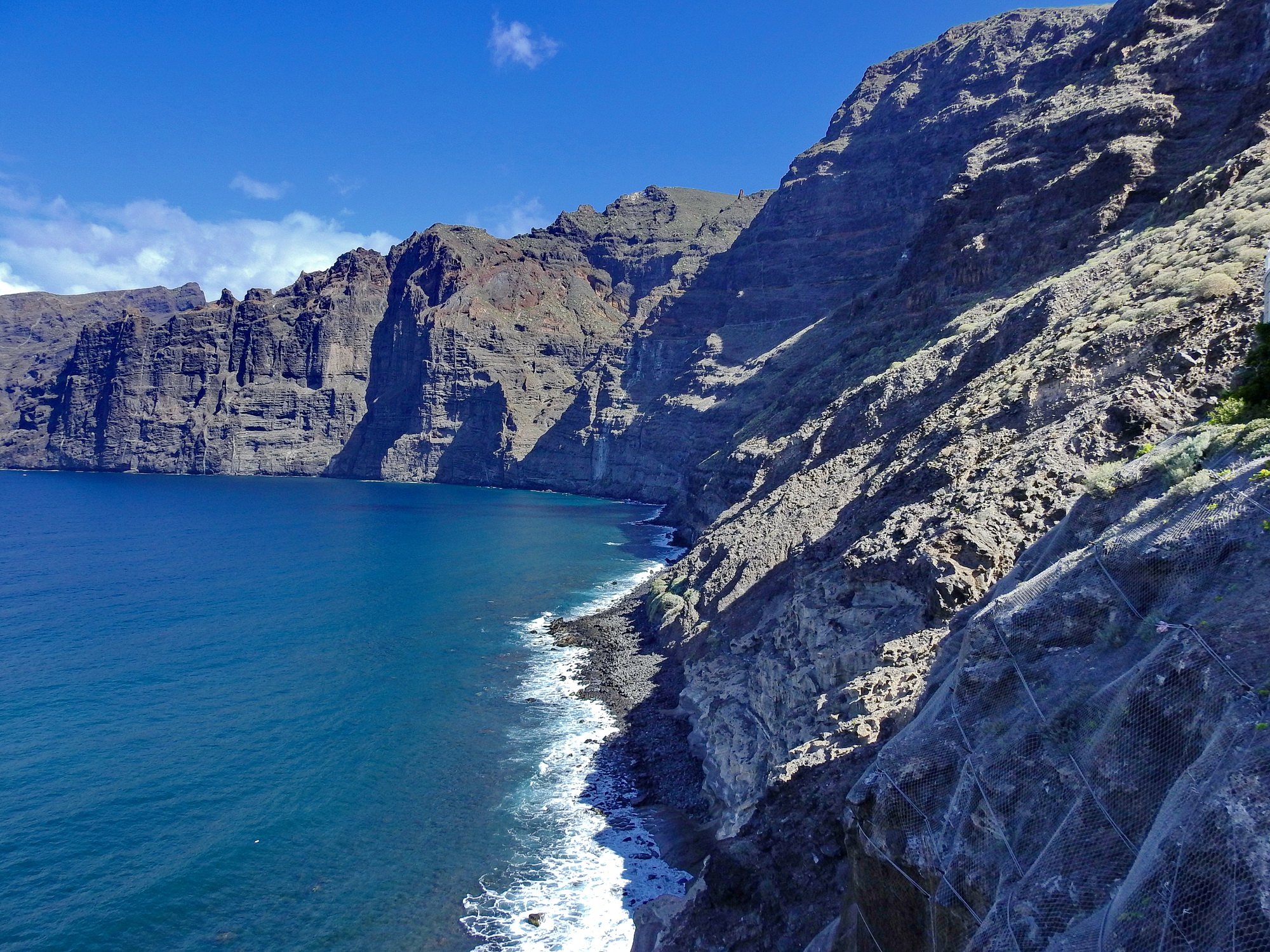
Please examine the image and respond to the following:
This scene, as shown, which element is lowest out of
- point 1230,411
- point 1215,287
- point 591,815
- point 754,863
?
Result: point 591,815

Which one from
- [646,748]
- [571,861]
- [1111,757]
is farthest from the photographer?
[646,748]

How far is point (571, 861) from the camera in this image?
25844 mm

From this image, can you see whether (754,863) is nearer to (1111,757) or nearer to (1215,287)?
(1111,757)

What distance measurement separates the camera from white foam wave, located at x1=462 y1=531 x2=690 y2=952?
882 inches

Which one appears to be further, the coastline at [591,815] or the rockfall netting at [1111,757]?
the coastline at [591,815]

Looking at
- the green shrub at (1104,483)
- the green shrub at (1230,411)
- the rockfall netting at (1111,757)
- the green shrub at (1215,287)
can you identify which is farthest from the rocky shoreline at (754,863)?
the green shrub at (1215,287)

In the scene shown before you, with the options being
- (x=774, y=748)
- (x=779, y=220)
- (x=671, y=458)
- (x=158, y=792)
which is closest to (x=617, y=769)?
(x=774, y=748)

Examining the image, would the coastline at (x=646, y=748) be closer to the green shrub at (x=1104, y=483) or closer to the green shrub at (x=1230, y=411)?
the green shrub at (x=1104, y=483)

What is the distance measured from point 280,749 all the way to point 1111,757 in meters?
34.5

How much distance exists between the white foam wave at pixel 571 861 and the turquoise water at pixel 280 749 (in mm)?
150

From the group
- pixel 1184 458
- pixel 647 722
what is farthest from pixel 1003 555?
pixel 647 722

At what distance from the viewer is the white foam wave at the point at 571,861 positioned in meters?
22.4

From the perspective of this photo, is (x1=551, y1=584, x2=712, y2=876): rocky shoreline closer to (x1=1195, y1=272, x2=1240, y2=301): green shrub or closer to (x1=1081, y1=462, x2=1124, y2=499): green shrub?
(x1=1081, y1=462, x2=1124, y2=499): green shrub

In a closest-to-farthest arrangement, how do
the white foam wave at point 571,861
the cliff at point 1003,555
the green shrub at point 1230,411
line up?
the cliff at point 1003,555, the green shrub at point 1230,411, the white foam wave at point 571,861
